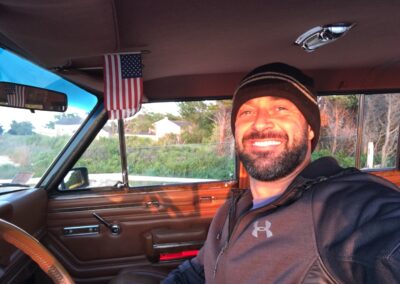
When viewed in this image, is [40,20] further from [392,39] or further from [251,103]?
[392,39]

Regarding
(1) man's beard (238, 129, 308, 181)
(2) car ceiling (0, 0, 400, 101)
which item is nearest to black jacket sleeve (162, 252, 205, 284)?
(1) man's beard (238, 129, 308, 181)

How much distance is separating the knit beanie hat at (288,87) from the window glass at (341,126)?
1.56 meters

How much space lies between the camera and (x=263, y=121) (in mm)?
1617

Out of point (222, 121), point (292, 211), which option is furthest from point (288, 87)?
point (222, 121)

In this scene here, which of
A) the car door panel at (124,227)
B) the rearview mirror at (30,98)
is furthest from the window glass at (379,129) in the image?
the rearview mirror at (30,98)

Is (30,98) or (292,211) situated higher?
(30,98)

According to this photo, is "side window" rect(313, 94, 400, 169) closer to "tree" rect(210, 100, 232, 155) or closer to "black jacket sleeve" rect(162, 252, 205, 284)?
"tree" rect(210, 100, 232, 155)

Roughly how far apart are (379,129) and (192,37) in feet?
7.60

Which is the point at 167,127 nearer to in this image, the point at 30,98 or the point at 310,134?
the point at 30,98

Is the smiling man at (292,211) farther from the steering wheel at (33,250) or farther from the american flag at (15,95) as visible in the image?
→ the american flag at (15,95)

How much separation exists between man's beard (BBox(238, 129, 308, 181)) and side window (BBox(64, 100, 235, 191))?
148cm

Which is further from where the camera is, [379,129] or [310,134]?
[379,129]

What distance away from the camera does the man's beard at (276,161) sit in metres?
1.50

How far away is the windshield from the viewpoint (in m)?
2.11
